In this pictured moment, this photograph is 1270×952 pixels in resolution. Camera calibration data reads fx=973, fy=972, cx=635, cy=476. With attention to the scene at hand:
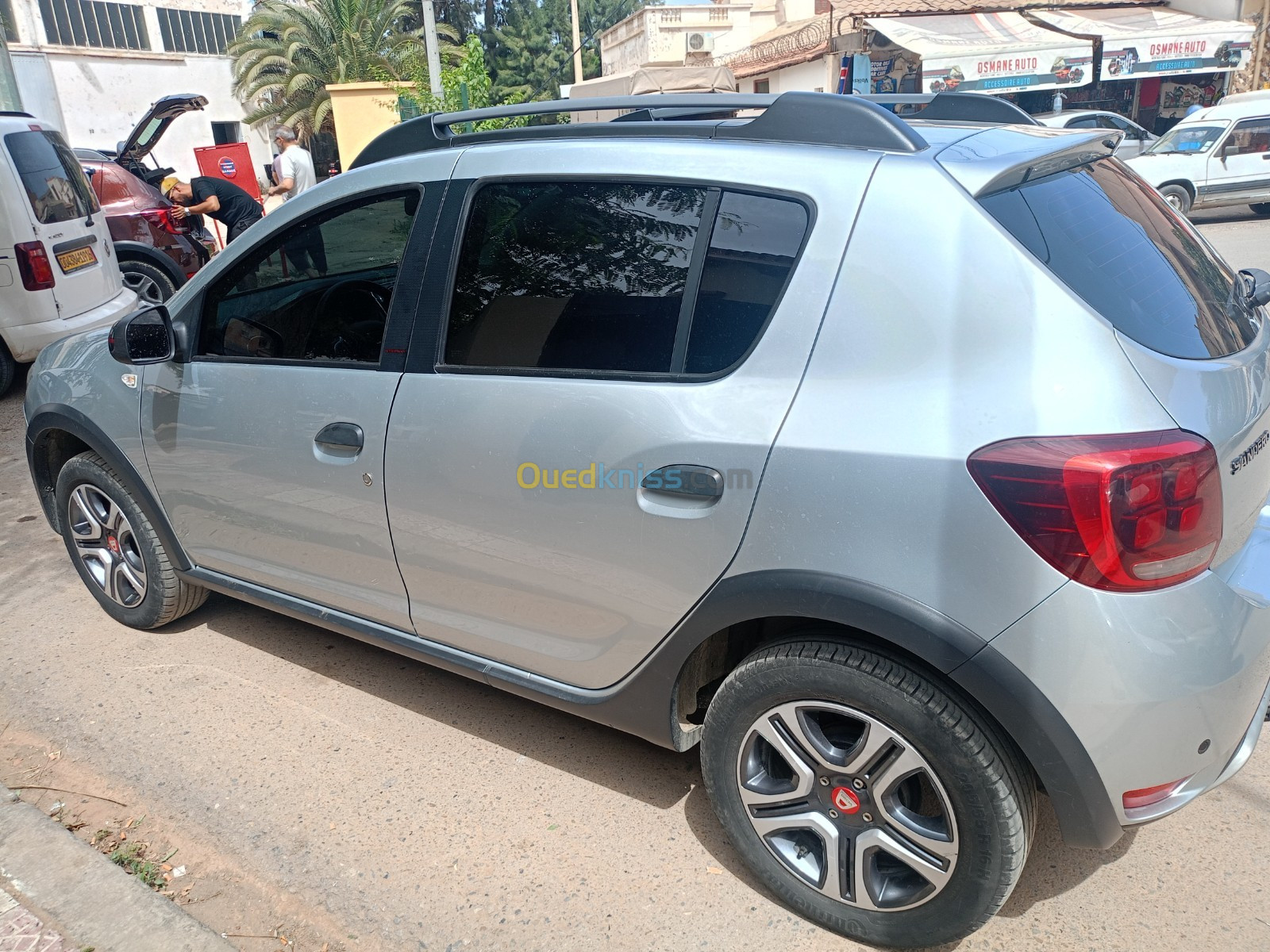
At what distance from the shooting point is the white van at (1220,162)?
47.2 feet

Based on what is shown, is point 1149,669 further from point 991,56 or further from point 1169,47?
point 1169,47

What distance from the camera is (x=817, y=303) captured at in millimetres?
2076

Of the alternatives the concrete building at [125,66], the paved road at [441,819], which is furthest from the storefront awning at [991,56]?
the concrete building at [125,66]

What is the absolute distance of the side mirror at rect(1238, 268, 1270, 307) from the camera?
8.40 ft

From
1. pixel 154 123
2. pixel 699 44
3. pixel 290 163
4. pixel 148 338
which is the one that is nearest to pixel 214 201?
pixel 290 163

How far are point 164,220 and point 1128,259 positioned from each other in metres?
10.6

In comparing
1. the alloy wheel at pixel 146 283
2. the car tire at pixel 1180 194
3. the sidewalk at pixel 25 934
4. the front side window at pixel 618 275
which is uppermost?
the front side window at pixel 618 275

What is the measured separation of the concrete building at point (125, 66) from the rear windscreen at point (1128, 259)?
36509 millimetres

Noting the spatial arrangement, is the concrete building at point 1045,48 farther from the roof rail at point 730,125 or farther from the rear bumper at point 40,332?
the roof rail at point 730,125

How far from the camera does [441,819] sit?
2.79 m

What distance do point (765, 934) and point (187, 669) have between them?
2413 mm

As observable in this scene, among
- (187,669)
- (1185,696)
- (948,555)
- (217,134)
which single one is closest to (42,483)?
(187,669)

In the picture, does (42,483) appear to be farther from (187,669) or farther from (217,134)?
(217,134)

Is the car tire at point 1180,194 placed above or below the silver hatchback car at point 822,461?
below
